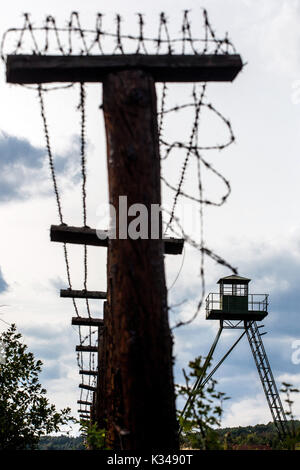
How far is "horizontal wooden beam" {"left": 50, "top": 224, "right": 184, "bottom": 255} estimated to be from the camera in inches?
376

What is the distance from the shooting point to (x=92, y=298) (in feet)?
44.7

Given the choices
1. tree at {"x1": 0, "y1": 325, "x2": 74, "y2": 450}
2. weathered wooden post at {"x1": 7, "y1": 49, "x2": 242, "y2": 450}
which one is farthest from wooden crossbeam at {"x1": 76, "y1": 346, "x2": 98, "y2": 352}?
weathered wooden post at {"x1": 7, "y1": 49, "x2": 242, "y2": 450}

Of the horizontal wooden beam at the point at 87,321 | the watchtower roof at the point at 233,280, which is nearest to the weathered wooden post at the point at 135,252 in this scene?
the horizontal wooden beam at the point at 87,321

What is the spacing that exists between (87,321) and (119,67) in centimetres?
1106

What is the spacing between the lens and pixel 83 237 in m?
9.72

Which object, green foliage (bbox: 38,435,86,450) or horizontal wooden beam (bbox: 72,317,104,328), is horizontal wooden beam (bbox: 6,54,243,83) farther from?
green foliage (bbox: 38,435,86,450)

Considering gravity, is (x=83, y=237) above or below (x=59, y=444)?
above

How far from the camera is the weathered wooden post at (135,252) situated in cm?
461

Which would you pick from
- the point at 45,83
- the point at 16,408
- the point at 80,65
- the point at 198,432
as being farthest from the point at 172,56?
the point at 16,408

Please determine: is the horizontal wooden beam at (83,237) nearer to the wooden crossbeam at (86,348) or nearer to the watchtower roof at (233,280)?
the wooden crossbeam at (86,348)

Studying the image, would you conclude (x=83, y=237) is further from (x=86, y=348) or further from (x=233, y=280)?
(x=233, y=280)

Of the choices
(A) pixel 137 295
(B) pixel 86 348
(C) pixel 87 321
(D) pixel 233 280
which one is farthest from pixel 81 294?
(D) pixel 233 280
